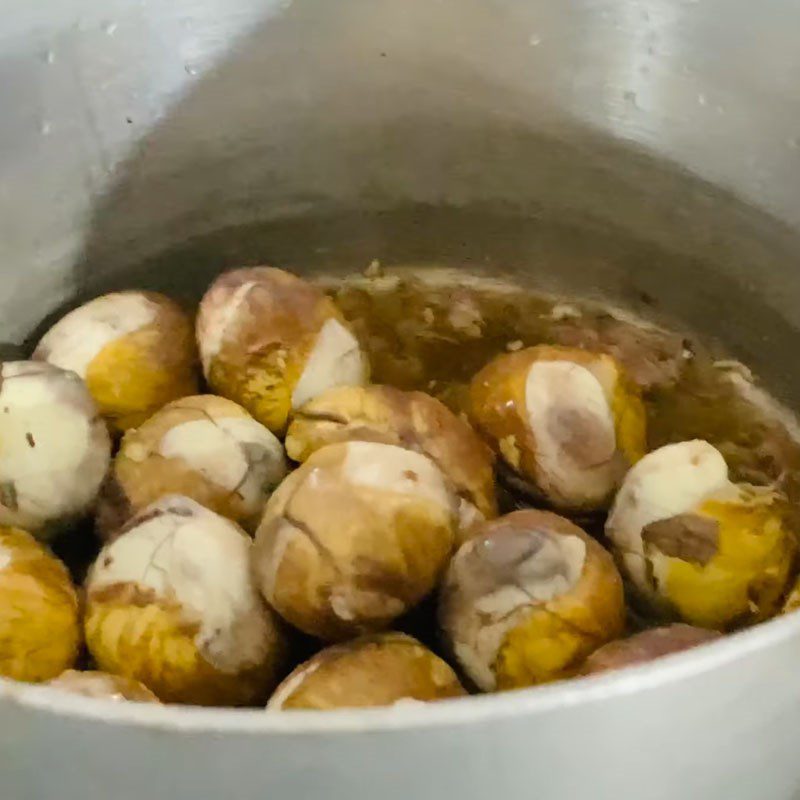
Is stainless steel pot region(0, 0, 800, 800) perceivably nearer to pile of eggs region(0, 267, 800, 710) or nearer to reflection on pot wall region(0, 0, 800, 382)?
reflection on pot wall region(0, 0, 800, 382)

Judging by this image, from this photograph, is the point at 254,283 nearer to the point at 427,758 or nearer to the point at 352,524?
the point at 352,524

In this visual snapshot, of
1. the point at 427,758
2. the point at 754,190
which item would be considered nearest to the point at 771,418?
the point at 754,190

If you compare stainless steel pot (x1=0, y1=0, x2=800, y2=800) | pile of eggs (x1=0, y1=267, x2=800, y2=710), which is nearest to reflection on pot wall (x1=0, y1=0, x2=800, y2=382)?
stainless steel pot (x1=0, y1=0, x2=800, y2=800)

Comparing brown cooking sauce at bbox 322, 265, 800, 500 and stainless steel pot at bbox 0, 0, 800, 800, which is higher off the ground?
stainless steel pot at bbox 0, 0, 800, 800

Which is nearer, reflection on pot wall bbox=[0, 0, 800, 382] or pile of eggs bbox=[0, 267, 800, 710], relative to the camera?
pile of eggs bbox=[0, 267, 800, 710]

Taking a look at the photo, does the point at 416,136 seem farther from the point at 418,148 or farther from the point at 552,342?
the point at 552,342

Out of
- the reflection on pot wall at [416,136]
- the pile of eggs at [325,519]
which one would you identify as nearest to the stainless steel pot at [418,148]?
the reflection on pot wall at [416,136]

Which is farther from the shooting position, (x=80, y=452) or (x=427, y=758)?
(x=80, y=452)

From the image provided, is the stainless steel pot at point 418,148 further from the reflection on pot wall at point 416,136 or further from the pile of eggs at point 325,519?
the pile of eggs at point 325,519

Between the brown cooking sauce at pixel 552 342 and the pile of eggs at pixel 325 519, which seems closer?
the pile of eggs at pixel 325 519
